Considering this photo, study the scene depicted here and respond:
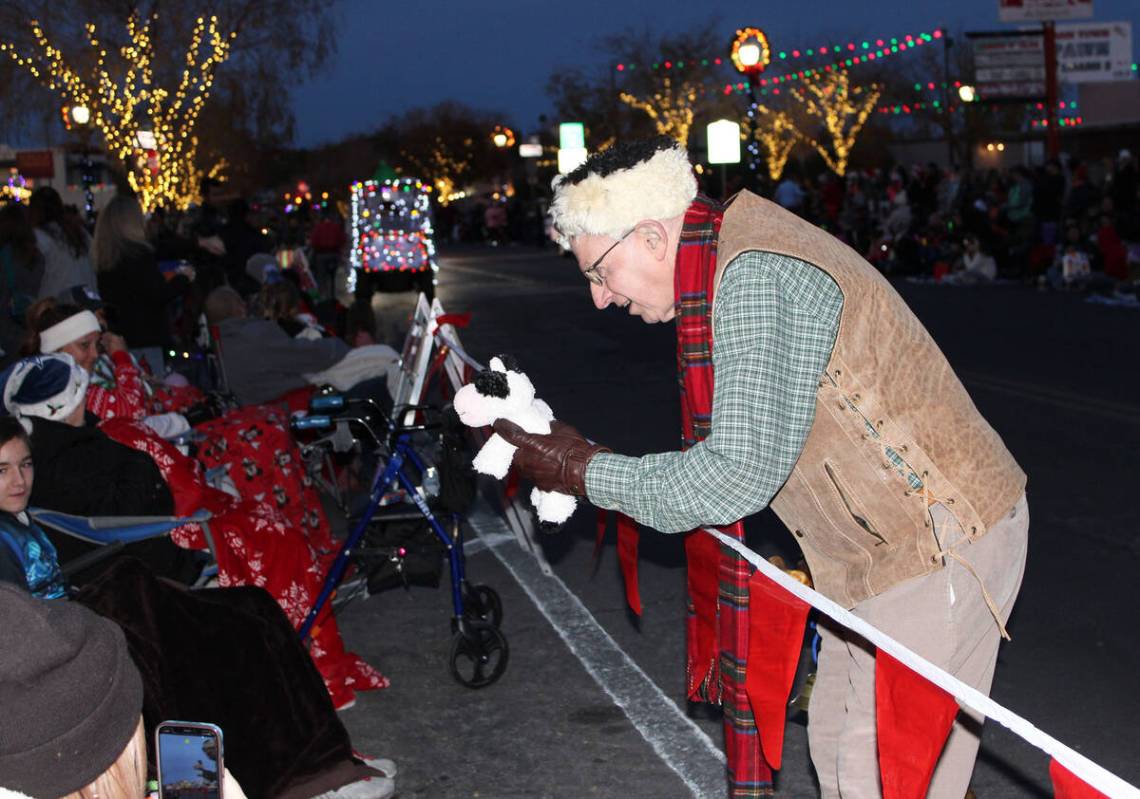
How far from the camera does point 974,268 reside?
23547mm

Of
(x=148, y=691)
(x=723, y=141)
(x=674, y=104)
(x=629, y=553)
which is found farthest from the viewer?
(x=674, y=104)

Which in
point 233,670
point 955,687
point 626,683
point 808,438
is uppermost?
point 808,438

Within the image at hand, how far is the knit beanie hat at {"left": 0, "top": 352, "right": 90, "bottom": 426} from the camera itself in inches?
234

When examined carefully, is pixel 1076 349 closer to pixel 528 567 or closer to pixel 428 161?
pixel 528 567

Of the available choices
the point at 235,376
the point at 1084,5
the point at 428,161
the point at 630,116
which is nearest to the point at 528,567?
the point at 235,376

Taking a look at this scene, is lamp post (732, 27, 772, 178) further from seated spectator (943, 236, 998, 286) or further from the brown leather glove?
the brown leather glove

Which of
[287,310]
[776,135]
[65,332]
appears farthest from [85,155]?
[776,135]

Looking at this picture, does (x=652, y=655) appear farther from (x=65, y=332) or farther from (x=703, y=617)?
(x=65, y=332)

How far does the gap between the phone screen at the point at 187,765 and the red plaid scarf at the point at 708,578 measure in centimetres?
118

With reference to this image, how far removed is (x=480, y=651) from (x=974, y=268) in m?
19.4

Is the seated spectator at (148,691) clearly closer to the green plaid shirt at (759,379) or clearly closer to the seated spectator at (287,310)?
the green plaid shirt at (759,379)

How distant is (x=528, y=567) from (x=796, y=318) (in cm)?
501

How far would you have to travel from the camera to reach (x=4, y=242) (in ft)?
35.5

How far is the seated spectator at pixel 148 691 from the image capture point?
212 cm
